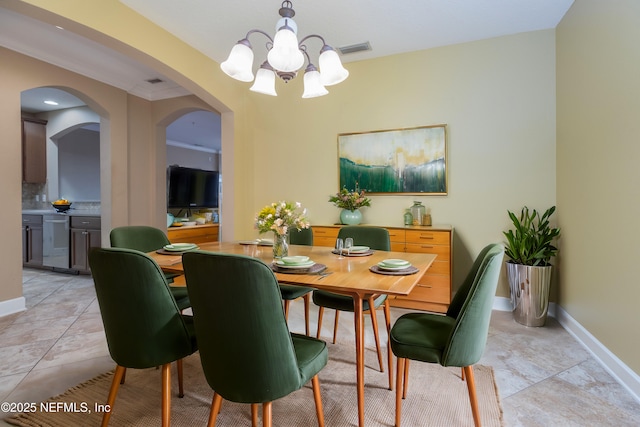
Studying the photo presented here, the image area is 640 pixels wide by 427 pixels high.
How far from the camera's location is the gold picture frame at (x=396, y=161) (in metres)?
3.64

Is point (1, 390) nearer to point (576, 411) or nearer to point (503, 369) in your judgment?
point (503, 369)

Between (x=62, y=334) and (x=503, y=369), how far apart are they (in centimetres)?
348

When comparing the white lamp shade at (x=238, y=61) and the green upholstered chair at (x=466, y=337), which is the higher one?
the white lamp shade at (x=238, y=61)

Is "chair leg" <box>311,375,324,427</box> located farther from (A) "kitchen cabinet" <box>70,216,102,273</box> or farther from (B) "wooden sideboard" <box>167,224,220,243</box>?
(A) "kitchen cabinet" <box>70,216,102,273</box>

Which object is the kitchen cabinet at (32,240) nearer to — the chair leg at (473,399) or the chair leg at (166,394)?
the chair leg at (166,394)

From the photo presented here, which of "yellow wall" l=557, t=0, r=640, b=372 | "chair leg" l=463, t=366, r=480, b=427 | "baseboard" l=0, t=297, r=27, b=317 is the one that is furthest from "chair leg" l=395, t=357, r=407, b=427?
"baseboard" l=0, t=297, r=27, b=317

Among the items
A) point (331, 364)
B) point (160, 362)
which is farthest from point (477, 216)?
point (160, 362)

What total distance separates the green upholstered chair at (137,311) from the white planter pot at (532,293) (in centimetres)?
289

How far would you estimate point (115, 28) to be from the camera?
2.69 m

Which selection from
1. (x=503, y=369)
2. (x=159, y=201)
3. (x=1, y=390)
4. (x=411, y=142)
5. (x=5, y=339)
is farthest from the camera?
(x=159, y=201)

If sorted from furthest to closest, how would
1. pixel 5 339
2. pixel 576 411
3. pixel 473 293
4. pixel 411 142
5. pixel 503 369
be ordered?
pixel 411 142 → pixel 5 339 → pixel 503 369 → pixel 576 411 → pixel 473 293

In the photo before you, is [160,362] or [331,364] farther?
[331,364]

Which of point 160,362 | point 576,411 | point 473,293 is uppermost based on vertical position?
point 473,293

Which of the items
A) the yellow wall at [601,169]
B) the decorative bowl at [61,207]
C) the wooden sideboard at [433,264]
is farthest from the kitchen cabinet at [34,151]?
the yellow wall at [601,169]
